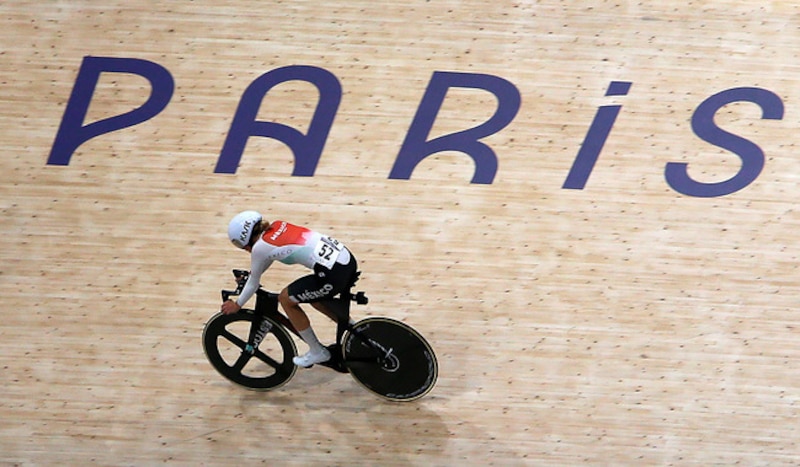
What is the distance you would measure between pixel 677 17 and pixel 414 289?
2.76 metres

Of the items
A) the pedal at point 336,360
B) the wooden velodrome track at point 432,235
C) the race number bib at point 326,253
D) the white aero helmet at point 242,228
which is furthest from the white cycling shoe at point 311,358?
the white aero helmet at point 242,228

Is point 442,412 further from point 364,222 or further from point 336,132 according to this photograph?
point 336,132

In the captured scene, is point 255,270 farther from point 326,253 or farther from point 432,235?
point 432,235

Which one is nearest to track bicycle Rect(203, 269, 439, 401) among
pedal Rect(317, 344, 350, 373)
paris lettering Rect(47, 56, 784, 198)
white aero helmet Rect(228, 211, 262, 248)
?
pedal Rect(317, 344, 350, 373)

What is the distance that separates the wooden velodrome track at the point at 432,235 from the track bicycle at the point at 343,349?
5.7 inches

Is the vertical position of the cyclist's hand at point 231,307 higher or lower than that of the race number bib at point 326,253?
lower

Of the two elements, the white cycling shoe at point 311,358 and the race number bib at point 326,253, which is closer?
the race number bib at point 326,253

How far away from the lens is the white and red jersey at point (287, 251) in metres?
4.59

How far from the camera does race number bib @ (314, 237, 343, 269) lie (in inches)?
183

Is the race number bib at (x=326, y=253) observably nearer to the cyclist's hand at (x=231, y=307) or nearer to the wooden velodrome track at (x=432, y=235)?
the cyclist's hand at (x=231, y=307)

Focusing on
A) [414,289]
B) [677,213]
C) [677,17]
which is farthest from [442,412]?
[677,17]

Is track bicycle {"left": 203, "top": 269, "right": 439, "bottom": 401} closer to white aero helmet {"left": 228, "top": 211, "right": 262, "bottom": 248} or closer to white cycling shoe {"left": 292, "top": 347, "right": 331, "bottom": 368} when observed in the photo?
white cycling shoe {"left": 292, "top": 347, "right": 331, "bottom": 368}

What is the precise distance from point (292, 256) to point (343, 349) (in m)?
0.67

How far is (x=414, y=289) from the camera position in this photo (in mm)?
5691
